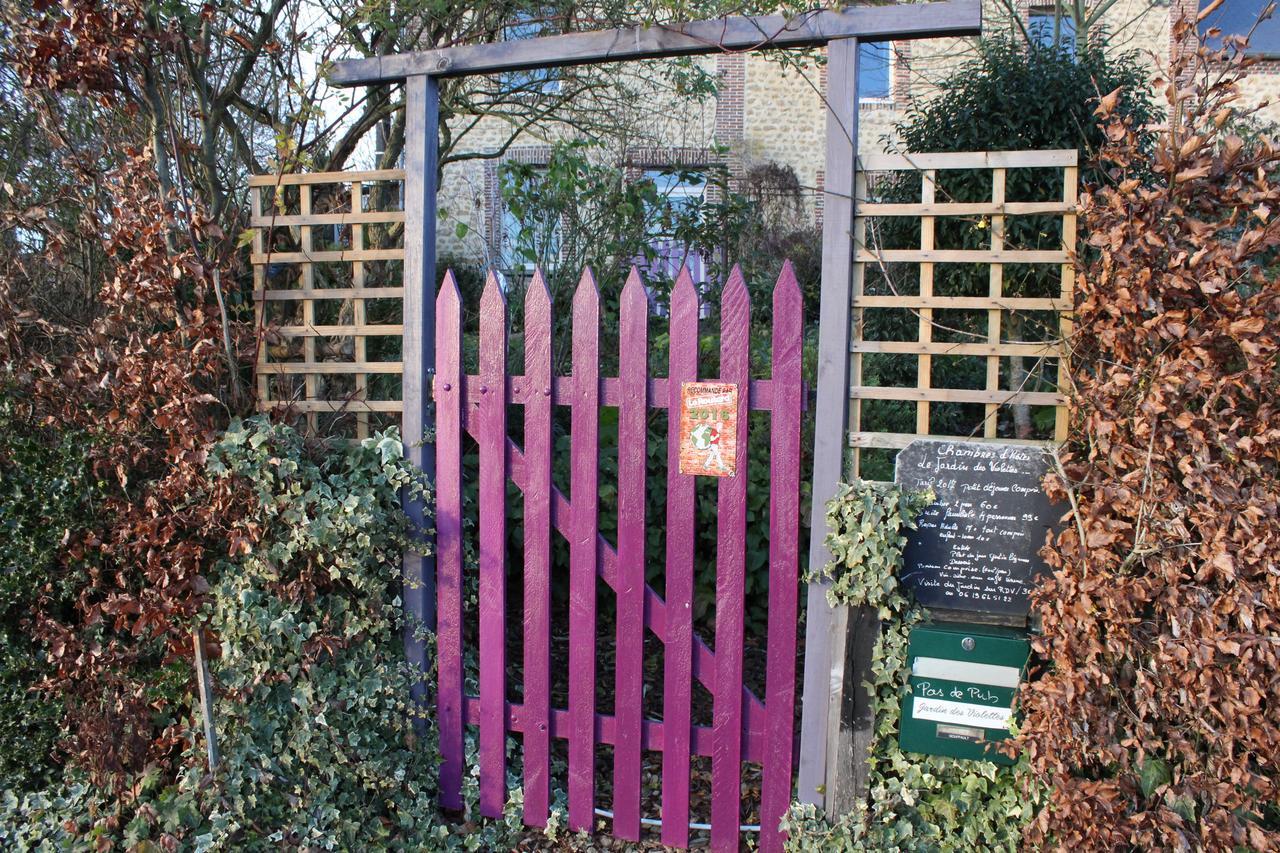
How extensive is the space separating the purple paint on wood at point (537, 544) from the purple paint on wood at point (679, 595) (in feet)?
1.40

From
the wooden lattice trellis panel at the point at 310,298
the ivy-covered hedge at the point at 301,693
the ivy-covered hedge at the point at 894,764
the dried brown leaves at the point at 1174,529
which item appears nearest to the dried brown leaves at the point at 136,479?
the ivy-covered hedge at the point at 301,693

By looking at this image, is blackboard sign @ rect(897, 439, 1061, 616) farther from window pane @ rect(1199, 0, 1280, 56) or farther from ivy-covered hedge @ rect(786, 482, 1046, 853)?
window pane @ rect(1199, 0, 1280, 56)

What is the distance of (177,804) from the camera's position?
9.95 feet

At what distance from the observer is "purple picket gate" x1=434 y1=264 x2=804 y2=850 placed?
2945mm

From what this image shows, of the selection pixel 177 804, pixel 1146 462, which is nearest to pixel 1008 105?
pixel 1146 462

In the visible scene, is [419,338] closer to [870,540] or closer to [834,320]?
[834,320]

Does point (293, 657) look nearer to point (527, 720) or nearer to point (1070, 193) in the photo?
point (527, 720)

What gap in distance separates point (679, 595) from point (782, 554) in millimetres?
383

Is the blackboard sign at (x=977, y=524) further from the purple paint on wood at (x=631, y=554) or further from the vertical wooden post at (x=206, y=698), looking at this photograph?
the vertical wooden post at (x=206, y=698)

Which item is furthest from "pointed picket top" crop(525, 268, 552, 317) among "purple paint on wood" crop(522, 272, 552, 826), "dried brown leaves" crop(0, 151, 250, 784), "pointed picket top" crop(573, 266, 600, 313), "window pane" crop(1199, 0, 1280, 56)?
"window pane" crop(1199, 0, 1280, 56)

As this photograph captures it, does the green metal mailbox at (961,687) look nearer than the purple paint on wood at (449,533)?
Yes

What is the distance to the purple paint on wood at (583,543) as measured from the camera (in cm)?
309

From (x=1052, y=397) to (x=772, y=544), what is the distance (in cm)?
94

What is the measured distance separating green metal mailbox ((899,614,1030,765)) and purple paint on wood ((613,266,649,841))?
0.89m
